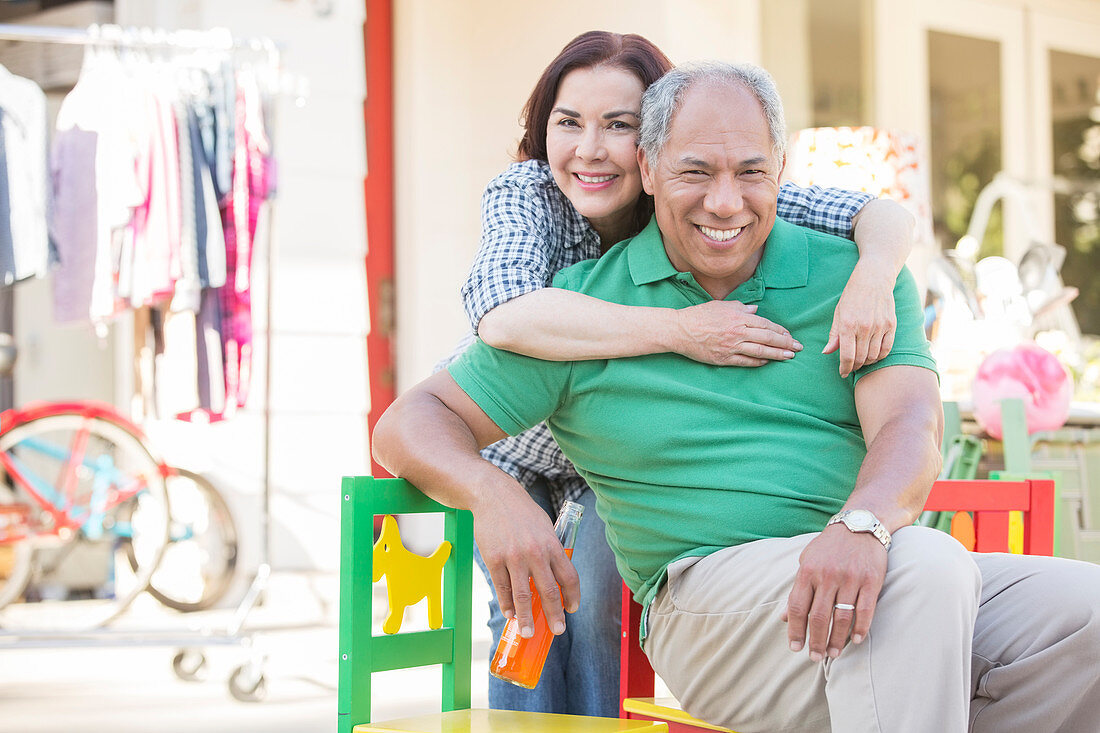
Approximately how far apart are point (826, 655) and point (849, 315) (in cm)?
45

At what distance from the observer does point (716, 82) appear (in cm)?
152

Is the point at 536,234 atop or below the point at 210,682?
atop

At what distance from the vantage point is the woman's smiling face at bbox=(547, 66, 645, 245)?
1736 millimetres

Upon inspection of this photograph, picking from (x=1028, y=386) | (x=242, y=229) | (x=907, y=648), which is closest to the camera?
(x=907, y=648)

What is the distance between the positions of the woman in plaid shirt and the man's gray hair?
0.17 m

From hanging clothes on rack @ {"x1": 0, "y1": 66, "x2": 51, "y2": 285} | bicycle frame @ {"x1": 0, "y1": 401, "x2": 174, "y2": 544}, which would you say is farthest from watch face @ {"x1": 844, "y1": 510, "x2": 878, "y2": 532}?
bicycle frame @ {"x1": 0, "y1": 401, "x2": 174, "y2": 544}

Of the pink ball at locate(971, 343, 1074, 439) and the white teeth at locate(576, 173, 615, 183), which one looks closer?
the white teeth at locate(576, 173, 615, 183)

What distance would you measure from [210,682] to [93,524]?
811 millimetres

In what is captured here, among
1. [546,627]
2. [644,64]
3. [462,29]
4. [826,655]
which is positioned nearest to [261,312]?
[462,29]

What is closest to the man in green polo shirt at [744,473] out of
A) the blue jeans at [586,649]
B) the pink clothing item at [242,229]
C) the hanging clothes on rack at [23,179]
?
the blue jeans at [586,649]

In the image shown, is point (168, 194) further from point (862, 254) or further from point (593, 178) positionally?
point (862, 254)

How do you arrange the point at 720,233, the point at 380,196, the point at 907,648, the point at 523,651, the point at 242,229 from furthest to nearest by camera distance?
the point at 380,196
the point at 242,229
the point at 720,233
the point at 523,651
the point at 907,648

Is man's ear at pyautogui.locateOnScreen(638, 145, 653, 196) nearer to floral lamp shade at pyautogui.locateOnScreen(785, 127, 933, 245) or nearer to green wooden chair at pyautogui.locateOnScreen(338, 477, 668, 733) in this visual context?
green wooden chair at pyautogui.locateOnScreen(338, 477, 668, 733)

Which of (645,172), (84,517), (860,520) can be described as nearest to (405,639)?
(860,520)
